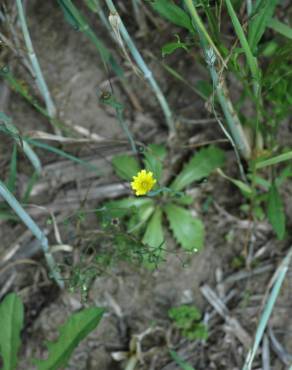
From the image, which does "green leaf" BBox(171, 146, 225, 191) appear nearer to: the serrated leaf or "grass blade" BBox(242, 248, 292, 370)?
the serrated leaf

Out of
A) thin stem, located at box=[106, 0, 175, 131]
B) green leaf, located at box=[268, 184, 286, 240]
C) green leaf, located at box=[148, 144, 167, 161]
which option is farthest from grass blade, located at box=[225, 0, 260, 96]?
green leaf, located at box=[148, 144, 167, 161]

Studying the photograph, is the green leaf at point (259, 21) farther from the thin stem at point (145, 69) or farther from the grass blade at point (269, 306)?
the grass blade at point (269, 306)

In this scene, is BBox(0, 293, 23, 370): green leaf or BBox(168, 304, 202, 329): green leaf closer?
BBox(0, 293, 23, 370): green leaf

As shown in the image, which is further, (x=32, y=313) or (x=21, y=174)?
(x=21, y=174)

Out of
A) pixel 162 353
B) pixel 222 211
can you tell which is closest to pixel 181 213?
pixel 222 211

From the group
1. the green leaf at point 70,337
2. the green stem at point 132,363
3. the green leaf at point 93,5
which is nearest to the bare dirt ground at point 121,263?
the green stem at point 132,363

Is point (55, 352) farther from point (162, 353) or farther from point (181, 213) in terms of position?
point (181, 213)

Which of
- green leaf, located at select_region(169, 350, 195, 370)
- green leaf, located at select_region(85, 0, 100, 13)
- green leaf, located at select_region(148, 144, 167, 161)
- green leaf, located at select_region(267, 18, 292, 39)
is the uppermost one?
green leaf, located at select_region(85, 0, 100, 13)
